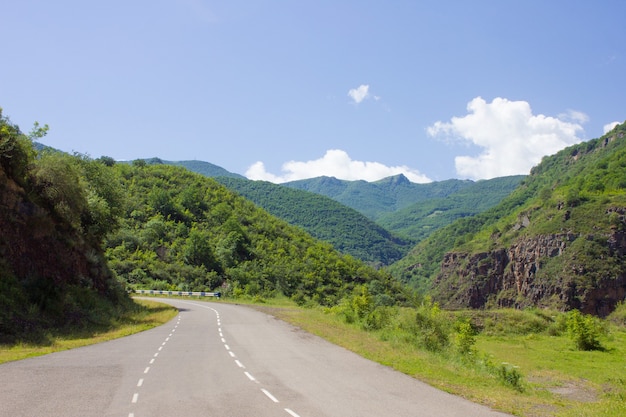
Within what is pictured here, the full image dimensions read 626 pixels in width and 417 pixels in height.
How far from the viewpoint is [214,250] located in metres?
72.4

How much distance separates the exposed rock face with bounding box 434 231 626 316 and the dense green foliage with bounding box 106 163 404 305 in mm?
60054

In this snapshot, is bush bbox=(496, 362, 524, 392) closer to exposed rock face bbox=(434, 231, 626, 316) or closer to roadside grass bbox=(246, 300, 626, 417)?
roadside grass bbox=(246, 300, 626, 417)

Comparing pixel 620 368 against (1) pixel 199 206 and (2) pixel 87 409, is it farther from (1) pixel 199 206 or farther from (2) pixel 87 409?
(1) pixel 199 206

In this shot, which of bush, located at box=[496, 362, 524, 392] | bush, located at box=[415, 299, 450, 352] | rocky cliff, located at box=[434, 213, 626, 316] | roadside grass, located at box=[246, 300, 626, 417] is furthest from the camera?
rocky cliff, located at box=[434, 213, 626, 316]

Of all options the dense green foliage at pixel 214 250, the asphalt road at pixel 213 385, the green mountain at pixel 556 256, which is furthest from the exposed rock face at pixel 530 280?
the asphalt road at pixel 213 385

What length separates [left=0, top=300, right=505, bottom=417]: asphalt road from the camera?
9.38 metres

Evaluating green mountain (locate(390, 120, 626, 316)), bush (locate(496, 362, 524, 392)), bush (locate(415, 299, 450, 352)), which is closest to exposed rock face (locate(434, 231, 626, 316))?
green mountain (locate(390, 120, 626, 316))

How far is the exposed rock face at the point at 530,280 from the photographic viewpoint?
4417 inches

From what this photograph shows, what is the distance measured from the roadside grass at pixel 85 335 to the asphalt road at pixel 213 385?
95cm

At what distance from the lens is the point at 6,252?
21.3 metres

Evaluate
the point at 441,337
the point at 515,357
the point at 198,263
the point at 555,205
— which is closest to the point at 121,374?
the point at 441,337

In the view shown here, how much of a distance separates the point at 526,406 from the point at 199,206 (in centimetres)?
8093

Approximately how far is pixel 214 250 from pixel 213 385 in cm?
6202

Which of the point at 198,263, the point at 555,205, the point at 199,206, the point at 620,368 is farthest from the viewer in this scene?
the point at 555,205
